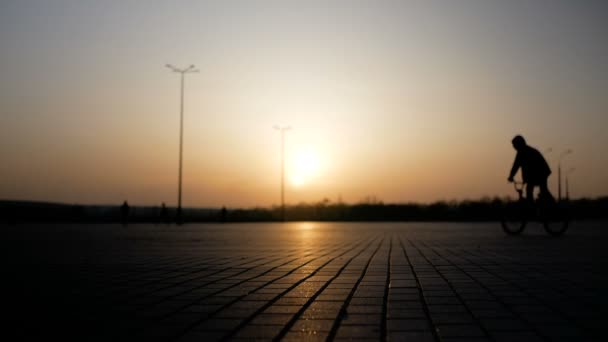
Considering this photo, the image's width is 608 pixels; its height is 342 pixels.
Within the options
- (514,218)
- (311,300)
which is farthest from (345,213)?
(311,300)

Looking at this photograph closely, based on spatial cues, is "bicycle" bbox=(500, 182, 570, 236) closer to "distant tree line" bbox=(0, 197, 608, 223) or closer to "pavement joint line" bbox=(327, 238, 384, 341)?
"pavement joint line" bbox=(327, 238, 384, 341)

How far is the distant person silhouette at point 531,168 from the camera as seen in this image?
14.3m

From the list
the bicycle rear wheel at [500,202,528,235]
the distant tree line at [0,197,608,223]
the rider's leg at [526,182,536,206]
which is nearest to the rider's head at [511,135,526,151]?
the rider's leg at [526,182,536,206]

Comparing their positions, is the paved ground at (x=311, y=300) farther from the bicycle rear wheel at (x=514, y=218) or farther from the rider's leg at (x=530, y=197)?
the bicycle rear wheel at (x=514, y=218)

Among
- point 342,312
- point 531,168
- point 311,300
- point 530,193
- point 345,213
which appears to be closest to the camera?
point 342,312

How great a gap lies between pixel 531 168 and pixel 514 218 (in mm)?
1870

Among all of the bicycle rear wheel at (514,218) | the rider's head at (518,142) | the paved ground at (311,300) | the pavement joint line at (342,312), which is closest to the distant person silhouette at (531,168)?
the rider's head at (518,142)

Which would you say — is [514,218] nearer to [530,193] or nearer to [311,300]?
[530,193]

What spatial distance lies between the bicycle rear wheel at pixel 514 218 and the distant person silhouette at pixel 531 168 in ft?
1.93

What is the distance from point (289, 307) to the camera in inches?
172

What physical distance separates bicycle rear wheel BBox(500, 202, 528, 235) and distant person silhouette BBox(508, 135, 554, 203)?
23.1 inches

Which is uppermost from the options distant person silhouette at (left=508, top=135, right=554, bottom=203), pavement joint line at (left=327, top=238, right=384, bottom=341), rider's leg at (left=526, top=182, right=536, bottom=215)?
distant person silhouette at (left=508, top=135, right=554, bottom=203)

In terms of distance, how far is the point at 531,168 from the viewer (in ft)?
47.0

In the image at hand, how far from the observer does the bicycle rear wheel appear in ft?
49.6
